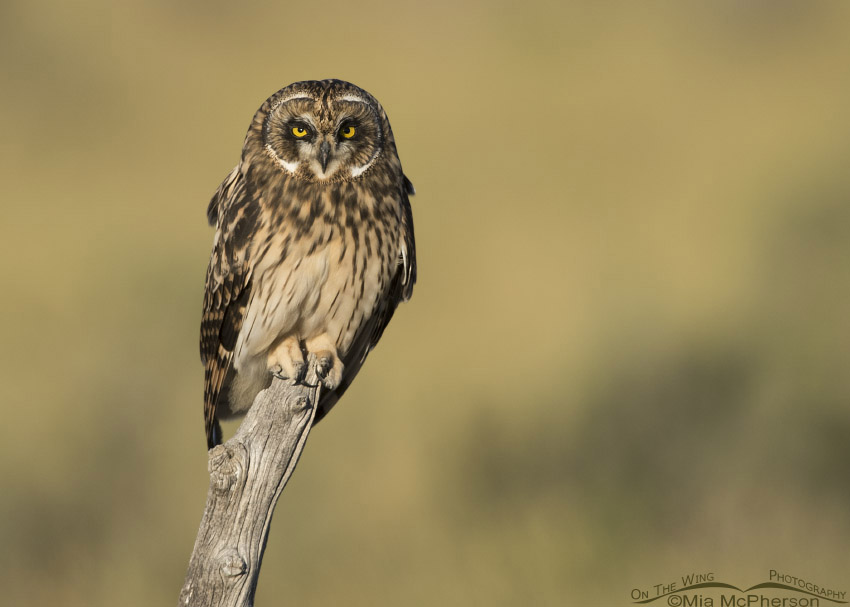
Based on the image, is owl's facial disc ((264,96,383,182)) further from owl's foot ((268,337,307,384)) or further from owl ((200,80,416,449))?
owl's foot ((268,337,307,384))

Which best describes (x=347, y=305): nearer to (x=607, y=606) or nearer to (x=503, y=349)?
(x=607, y=606)

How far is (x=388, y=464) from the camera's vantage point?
7215 millimetres

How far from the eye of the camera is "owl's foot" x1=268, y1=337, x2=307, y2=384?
4.19 meters

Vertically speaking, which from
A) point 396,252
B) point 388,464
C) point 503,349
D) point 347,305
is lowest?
point 347,305

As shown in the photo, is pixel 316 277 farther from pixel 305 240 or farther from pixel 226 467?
pixel 226 467

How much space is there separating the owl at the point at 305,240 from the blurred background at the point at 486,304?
2250 mm

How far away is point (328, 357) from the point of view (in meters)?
4.35

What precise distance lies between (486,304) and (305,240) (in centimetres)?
586

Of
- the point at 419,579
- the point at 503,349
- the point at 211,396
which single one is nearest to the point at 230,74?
the point at 503,349

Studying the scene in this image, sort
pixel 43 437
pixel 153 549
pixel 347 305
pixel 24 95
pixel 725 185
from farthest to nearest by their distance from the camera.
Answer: pixel 24 95, pixel 725 185, pixel 43 437, pixel 153 549, pixel 347 305

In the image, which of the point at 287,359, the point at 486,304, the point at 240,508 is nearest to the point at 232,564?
the point at 240,508

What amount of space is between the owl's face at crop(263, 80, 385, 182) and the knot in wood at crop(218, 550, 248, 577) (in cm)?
167

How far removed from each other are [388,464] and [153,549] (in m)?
1.74

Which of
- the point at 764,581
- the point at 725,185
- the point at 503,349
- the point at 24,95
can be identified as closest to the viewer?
the point at 764,581
